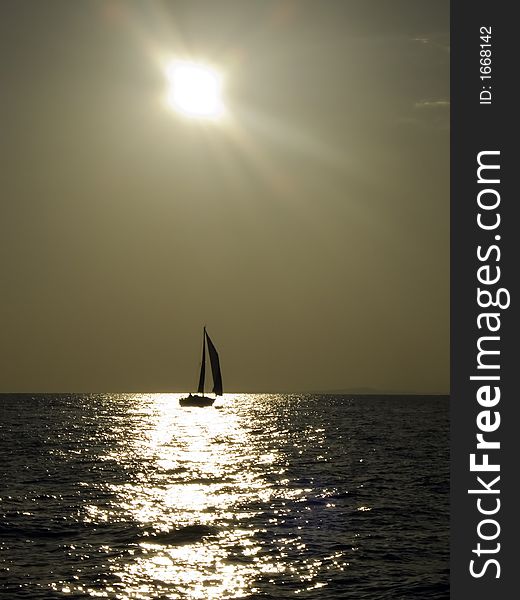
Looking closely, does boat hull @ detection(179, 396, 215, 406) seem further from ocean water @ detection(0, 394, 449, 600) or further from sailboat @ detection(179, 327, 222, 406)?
ocean water @ detection(0, 394, 449, 600)

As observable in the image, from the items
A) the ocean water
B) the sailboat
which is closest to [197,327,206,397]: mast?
the sailboat

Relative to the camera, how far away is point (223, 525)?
1324 inches

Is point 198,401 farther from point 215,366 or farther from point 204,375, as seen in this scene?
point 215,366

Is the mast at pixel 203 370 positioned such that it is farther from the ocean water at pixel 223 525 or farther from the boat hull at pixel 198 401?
the ocean water at pixel 223 525

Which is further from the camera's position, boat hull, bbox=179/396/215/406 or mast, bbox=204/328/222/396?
boat hull, bbox=179/396/215/406

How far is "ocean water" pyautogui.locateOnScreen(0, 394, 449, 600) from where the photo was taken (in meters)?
25.1

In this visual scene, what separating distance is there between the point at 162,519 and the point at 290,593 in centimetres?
1186

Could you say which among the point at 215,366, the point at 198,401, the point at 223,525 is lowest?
the point at 223,525

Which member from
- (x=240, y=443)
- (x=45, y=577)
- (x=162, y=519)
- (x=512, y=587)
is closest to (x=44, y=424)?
(x=240, y=443)

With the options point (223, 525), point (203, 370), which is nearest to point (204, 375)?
point (203, 370)

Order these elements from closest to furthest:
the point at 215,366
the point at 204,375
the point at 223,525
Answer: the point at 223,525, the point at 215,366, the point at 204,375

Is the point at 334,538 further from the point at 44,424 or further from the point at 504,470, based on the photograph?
the point at 44,424

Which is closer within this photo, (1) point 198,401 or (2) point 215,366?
(2) point 215,366

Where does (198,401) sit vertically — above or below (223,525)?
above
